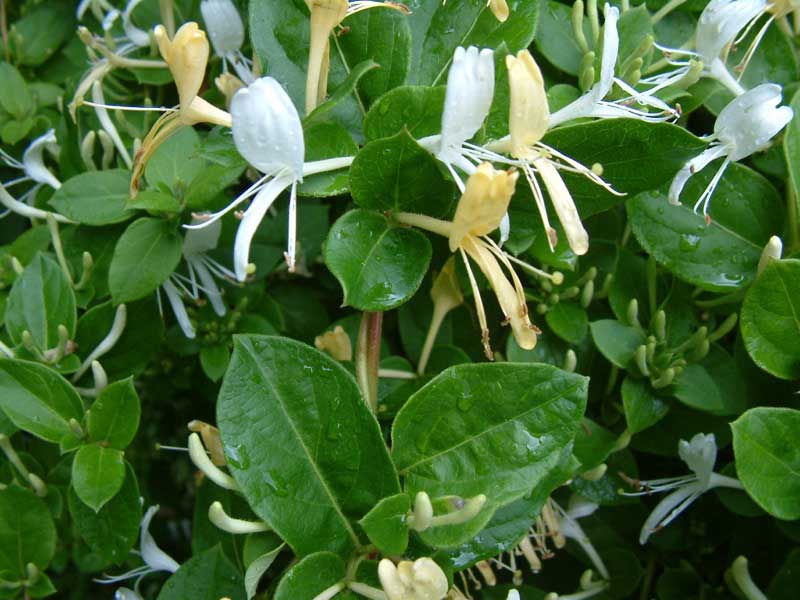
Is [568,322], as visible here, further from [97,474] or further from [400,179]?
[97,474]

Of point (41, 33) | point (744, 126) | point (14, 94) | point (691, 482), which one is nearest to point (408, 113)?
point (744, 126)

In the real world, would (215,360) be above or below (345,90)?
below

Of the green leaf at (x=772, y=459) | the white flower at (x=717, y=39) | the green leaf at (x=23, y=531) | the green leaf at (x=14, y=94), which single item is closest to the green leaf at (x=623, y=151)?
the white flower at (x=717, y=39)

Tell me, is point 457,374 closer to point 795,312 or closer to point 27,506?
point 795,312

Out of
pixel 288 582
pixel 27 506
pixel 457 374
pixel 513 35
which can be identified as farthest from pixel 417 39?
pixel 27 506

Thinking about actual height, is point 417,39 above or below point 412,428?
above
